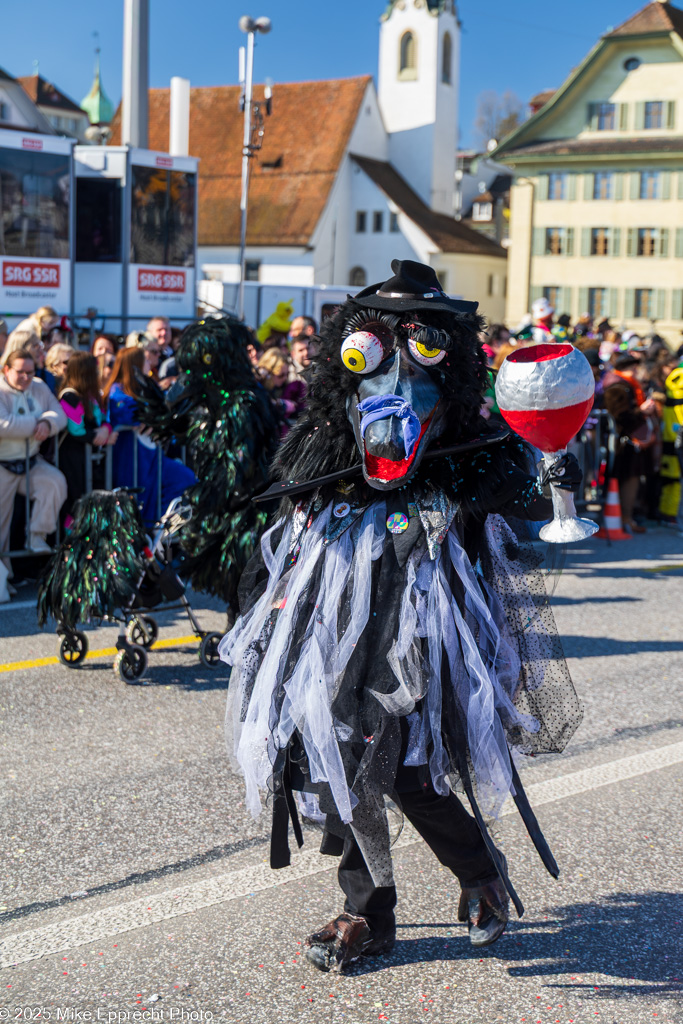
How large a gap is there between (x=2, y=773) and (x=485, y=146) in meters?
82.2

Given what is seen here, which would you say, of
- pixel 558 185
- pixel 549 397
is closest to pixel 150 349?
pixel 549 397

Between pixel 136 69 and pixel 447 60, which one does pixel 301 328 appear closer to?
pixel 136 69

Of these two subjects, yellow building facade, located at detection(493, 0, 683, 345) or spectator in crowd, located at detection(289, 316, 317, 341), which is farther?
yellow building facade, located at detection(493, 0, 683, 345)

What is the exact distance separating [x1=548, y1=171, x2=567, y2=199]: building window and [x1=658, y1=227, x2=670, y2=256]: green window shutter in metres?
4.71

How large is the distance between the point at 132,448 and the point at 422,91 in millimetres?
49741

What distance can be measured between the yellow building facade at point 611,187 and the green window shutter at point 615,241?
0.04 meters

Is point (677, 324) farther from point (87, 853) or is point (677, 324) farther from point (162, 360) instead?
point (87, 853)

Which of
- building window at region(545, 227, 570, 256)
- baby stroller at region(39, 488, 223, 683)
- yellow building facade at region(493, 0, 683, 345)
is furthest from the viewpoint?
building window at region(545, 227, 570, 256)

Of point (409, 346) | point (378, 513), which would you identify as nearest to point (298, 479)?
point (378, 513)

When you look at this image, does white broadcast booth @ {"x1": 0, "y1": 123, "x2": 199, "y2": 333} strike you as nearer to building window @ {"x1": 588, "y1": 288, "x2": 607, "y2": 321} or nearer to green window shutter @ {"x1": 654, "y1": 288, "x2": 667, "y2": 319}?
→ green window shutter @ {"x1": 654, "y1": 288, "x2": 667, "y2": 319}

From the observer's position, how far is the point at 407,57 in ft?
180

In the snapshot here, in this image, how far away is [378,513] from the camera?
3227 mm

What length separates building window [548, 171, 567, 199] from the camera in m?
49.1

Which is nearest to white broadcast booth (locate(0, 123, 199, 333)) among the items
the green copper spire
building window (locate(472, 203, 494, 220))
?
building window (locate(472, 203, 494, 220))
